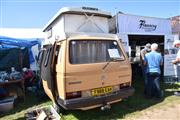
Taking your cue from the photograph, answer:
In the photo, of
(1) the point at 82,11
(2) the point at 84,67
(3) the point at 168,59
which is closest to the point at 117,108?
(2) the point at 84,67

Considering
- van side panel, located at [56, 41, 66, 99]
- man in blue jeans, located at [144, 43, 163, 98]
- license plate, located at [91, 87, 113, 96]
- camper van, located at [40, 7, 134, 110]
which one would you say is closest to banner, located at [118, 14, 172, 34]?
man in blue jeans, located at [144, 43, 163, 98]

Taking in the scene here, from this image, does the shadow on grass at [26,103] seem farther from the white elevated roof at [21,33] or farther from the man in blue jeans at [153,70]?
the white elevated roof at [21,33]

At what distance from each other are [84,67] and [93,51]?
0.58 m

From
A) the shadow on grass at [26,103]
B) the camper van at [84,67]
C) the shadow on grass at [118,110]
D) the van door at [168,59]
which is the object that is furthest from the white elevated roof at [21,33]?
the shadow on grass at [118,110]

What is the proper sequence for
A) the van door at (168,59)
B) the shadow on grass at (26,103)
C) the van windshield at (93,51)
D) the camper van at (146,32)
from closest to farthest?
the van windshield at (93,51)
the shadow on grass at (26,103)
the camper van at (146,32)
the van door at (168,59)

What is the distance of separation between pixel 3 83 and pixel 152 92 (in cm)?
521

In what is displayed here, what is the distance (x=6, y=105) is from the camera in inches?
285

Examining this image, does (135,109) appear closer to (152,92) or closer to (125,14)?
(152,92)

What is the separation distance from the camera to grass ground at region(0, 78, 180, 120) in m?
5.94

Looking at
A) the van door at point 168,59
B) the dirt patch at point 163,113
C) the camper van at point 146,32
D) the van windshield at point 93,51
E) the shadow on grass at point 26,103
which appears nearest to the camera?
the van windshield at point 93,51

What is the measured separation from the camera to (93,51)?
5695 millimetres

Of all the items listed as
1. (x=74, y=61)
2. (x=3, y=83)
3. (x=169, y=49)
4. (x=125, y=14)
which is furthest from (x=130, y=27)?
(x=3, y=83)

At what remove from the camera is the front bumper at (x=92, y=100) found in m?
5.09

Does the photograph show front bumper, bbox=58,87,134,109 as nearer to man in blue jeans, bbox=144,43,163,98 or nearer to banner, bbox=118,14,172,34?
man in blue jeans, bbox=144,43,163,98
